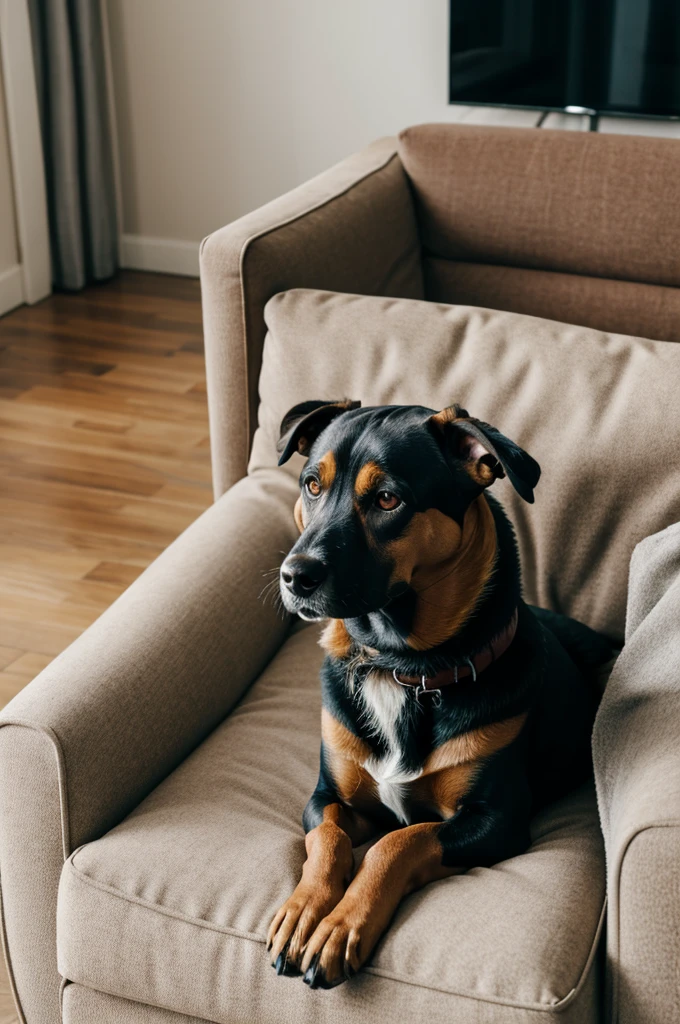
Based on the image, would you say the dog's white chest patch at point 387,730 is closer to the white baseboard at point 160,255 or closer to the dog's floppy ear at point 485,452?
the dog's floppy ear at point 485,452

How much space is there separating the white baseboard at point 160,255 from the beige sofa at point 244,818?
8.49ft

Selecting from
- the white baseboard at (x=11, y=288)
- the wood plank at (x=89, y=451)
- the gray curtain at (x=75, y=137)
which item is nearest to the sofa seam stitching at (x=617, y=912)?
the wood plank at (x=89, y=451)

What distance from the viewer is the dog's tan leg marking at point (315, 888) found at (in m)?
1.13

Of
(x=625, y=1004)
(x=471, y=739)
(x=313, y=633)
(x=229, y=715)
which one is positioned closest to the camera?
(x=625, y=1004)

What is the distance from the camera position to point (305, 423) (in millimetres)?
1362

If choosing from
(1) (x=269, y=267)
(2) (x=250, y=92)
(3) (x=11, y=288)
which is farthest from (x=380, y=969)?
(2) (x=250, y=92)

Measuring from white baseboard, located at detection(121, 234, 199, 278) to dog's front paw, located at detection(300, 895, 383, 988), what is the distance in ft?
12.3

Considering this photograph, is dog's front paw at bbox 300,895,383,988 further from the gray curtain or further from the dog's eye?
the gray curtain

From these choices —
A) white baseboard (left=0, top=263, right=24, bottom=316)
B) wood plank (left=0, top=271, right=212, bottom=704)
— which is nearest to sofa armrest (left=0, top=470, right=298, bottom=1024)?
wood plank (left=0, top=271, right=212, bottom=704)

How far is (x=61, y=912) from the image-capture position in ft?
4.19

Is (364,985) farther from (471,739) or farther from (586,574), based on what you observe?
(586,574)

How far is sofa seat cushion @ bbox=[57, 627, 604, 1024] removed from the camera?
110 centimetres

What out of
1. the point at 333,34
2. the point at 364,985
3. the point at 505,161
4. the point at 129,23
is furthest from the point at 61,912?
the point at 129,23

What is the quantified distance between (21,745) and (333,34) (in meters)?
3.34
